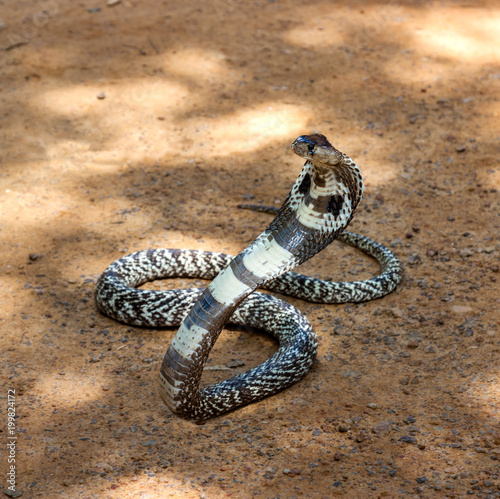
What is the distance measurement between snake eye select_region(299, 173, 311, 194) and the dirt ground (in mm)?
1550

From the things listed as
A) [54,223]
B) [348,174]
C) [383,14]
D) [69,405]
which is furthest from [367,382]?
[383,14]

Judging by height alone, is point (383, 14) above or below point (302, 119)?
above

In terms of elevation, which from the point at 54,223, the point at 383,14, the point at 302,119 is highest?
the point at 383,14

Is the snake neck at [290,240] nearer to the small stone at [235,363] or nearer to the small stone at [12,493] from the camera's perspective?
the small stone at [235,363]

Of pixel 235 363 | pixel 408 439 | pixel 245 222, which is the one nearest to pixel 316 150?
pixel 408 439

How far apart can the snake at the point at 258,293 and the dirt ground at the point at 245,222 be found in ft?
0.46

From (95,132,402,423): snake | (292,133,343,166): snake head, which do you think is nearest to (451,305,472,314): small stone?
Answer: (95,132,402,423): snake

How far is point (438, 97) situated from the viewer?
28.8 feet

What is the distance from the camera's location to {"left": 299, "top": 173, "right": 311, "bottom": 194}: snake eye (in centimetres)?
374

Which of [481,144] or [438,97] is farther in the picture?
[438,97]

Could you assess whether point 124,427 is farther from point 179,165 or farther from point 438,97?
point 438,97

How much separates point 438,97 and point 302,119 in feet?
6.30

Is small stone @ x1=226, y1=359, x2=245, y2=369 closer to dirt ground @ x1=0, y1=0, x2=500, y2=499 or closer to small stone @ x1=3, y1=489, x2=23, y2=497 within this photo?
dirt ground @ x1=0, y1=0, x2=500, y2=499

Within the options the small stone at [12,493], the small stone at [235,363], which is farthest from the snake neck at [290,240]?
the small stone at [12,493]
